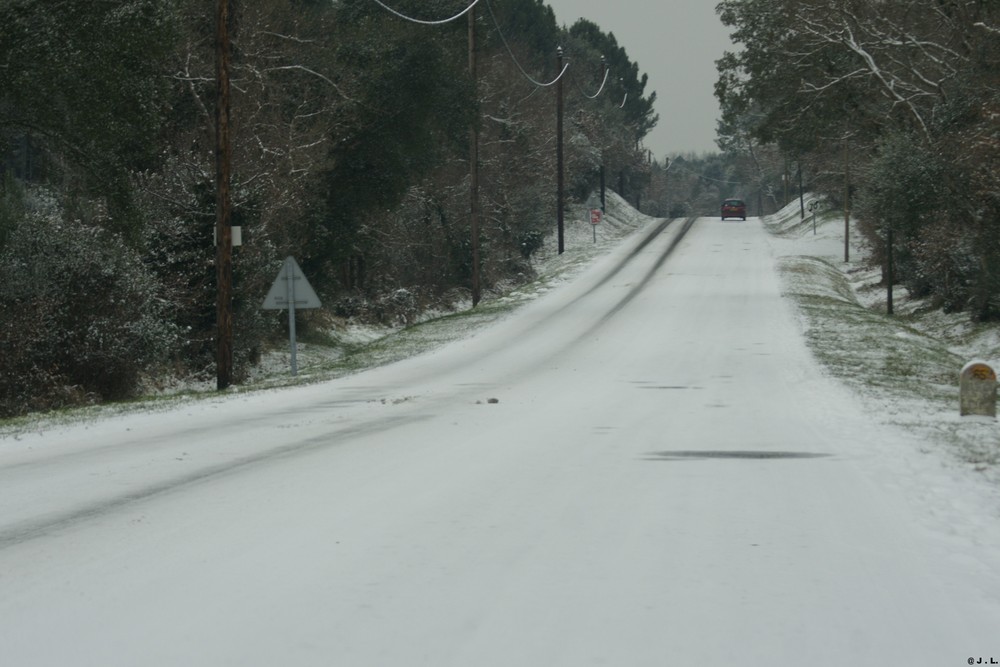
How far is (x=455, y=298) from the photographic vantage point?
57156 millimetres

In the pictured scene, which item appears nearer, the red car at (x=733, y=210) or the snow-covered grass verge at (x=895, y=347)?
the snow-covered grass verge at (x=895, y=347)

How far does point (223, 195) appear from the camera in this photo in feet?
74.1

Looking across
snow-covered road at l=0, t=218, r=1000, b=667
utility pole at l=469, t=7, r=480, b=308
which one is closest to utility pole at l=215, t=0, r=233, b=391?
snow-covered road at l=0, t=218, r=1000, b=667

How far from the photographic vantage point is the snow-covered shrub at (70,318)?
22.9 m

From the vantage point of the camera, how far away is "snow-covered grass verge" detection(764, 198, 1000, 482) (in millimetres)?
13094

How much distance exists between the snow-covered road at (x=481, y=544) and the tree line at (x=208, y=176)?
1086 centimetres

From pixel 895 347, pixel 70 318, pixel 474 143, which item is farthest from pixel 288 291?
pixel 474 143

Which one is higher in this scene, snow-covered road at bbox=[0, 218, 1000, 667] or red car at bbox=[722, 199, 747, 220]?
red car at bbox=[722, 199, 747, 220]

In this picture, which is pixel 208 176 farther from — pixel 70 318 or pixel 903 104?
pixel 903 104

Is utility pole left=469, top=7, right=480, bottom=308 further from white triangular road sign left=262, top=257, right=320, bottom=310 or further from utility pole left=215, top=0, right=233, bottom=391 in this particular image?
white triangular road sign left=262, top=257, right=320, bottom=310

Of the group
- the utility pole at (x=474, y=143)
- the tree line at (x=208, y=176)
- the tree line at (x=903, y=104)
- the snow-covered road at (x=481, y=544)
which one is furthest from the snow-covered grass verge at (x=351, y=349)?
the tree line at (x=903, y=104)

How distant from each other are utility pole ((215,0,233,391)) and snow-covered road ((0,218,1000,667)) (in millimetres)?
8127

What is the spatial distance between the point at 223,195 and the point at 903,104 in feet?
94.0

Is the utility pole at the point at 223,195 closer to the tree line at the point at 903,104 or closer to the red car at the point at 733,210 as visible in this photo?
the tree line at the point at 903,104
